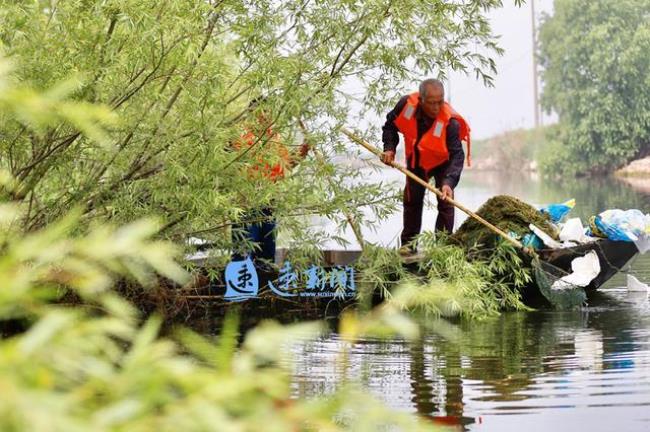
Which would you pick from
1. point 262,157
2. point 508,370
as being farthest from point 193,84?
point 508,370

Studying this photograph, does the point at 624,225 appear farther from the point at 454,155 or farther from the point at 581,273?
the point at 454,155

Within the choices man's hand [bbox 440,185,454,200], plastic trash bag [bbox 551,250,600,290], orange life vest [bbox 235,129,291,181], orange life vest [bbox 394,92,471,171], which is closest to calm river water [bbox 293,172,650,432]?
plastic trash bag [bbox 551,250,600,290]

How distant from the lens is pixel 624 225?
10703 mm

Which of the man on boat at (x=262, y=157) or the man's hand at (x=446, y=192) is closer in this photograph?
the man on boat at (x=262, y=157)

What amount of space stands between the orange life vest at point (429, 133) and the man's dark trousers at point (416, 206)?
Answer: 118mm

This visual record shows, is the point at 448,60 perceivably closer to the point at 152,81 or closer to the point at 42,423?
the point at 152,81

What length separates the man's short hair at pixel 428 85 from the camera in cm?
1020

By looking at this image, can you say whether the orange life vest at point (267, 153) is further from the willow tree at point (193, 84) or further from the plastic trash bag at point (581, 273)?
the plastic trash bag at point (581, 273)

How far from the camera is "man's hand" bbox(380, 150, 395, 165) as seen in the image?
993 centimetres

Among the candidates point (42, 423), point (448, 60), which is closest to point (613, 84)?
point (448, 60)

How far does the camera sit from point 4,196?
7.42 m

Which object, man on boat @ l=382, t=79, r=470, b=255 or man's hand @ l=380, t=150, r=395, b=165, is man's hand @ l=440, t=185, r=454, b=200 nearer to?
man on boat @ l=382, t=79, r=470, b=255

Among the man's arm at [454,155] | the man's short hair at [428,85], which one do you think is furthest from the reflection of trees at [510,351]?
the man's short hair at [428,85]

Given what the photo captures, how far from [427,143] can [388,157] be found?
77 cm
